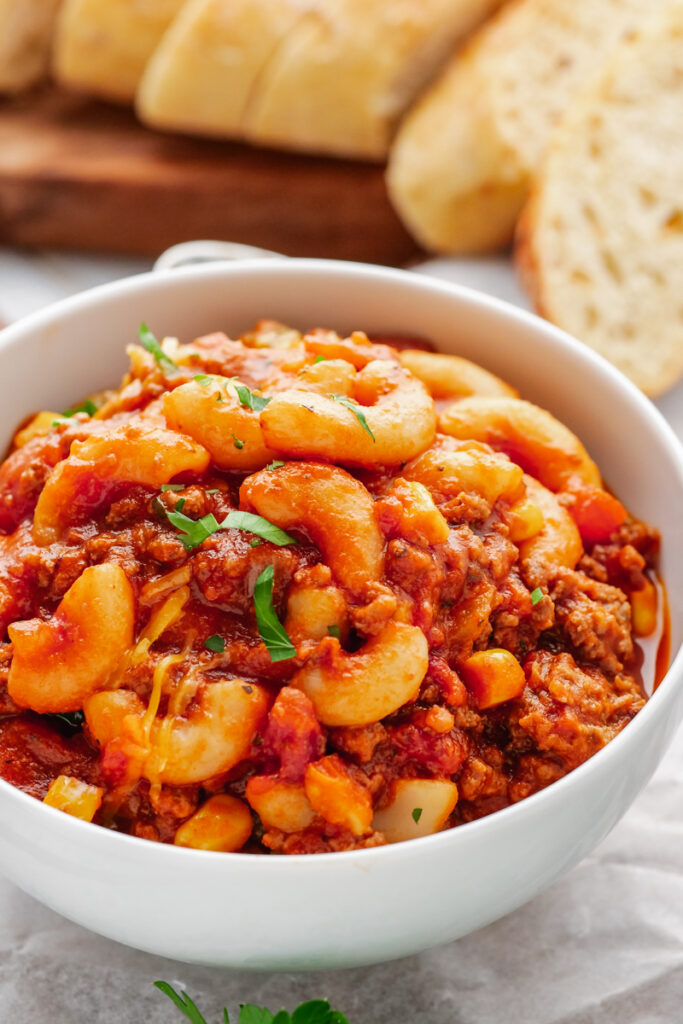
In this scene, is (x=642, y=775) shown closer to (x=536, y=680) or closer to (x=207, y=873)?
(x=536, y=680)

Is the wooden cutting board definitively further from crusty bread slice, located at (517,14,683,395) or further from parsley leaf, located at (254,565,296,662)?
parsley leaf, located at (254,565,296,662)

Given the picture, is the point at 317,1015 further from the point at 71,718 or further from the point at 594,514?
the point at 594,514

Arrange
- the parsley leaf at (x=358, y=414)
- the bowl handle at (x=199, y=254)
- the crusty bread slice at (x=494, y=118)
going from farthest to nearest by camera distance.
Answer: the crusty bread slice at (x=494, y=118) → the bowl handle at (x=199, y=254) → the parsley leaf at (x=358, y=414)

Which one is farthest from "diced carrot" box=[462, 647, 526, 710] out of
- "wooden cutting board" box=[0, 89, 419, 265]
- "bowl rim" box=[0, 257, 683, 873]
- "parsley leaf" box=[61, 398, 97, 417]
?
"wooden cutting board" box=[0, 89, 419, 265]

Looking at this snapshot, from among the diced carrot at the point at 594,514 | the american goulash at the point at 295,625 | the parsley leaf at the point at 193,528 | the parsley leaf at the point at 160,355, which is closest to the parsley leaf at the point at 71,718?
the american goulash at the point at 295,625

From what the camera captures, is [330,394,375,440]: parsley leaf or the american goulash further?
[330,394,375,440]: parsley leaf

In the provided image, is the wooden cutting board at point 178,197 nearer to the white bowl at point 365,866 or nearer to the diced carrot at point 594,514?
the white bowl at point 365,866

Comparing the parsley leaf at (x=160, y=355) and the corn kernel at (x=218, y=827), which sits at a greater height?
the parsley leaf at (x=160, y=355)

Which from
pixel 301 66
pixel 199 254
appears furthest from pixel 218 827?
pixel 301 66
